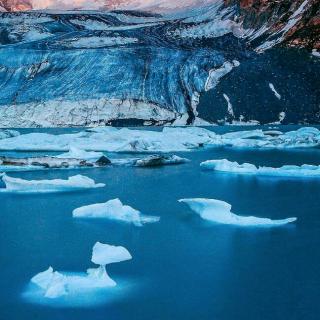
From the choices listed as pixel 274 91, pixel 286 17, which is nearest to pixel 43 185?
pixel 274 91

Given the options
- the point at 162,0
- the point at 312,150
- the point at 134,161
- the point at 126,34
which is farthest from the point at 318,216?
the point at 162,0

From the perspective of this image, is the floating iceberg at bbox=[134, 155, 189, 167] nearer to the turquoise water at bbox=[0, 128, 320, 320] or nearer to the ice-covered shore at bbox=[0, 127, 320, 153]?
the turquoise water at bbox=[0, 128, 320, 320]

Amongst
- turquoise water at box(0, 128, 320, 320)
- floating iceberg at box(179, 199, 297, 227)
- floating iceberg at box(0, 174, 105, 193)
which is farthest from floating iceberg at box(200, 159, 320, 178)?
floating iceberg at box(179, 199, 297, 227)

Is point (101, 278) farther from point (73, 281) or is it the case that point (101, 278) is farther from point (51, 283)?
point (51, 283)

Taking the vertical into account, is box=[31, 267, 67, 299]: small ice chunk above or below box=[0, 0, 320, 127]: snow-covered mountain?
below

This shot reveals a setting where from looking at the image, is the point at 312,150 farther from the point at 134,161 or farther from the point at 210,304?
the point at 210,304
